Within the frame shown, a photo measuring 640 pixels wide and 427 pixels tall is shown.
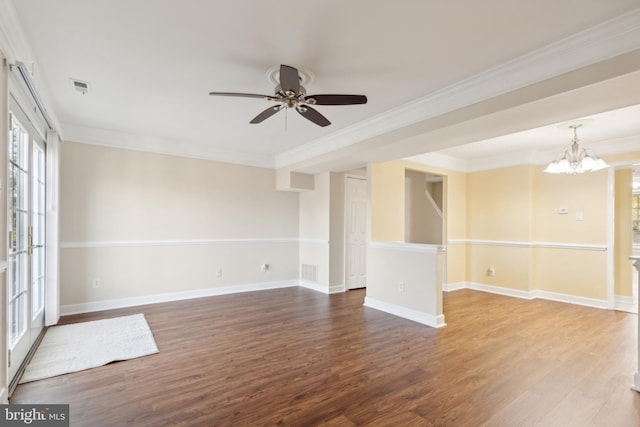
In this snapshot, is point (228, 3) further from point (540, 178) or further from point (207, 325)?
point (540, 178)

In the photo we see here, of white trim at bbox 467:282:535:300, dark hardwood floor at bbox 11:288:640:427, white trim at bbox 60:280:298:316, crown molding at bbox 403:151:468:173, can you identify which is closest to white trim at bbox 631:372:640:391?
dark hardwood floor at bbox 11:288:640:427

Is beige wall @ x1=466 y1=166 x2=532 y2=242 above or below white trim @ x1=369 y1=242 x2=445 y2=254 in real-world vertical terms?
above

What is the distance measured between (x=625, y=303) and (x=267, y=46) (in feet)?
19.7

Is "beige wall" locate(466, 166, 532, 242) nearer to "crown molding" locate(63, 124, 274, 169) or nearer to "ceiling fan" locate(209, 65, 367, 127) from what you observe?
"crown molding" locate(63, 124, 274, 169)

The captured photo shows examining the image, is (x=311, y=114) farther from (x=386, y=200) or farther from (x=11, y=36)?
(x=386, y=200)

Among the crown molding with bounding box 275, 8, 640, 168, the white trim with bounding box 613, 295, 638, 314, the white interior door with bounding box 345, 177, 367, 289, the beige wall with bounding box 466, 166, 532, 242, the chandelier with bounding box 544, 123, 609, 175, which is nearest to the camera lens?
the crown molding with bounding box 275, 8, 640, 168

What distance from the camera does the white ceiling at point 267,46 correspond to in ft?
6.14

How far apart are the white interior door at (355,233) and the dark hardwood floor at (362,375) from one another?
5.81 feet

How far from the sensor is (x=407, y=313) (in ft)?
13.4

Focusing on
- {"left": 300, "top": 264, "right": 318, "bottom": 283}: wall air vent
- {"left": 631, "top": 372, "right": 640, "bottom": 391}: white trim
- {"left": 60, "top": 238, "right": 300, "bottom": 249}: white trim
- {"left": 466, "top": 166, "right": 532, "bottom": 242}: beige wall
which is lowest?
{"left": 631, "top": 372, "right": 640, "bottom": 391}: white trim

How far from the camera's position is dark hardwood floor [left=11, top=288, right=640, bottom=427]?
79.2 inches

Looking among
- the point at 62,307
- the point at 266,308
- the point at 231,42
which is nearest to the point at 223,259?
the point at 266,308

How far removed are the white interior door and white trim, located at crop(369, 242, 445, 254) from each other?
3.91 feet

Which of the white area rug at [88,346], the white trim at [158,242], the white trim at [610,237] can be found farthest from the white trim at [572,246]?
the white area rug at [88,346]
